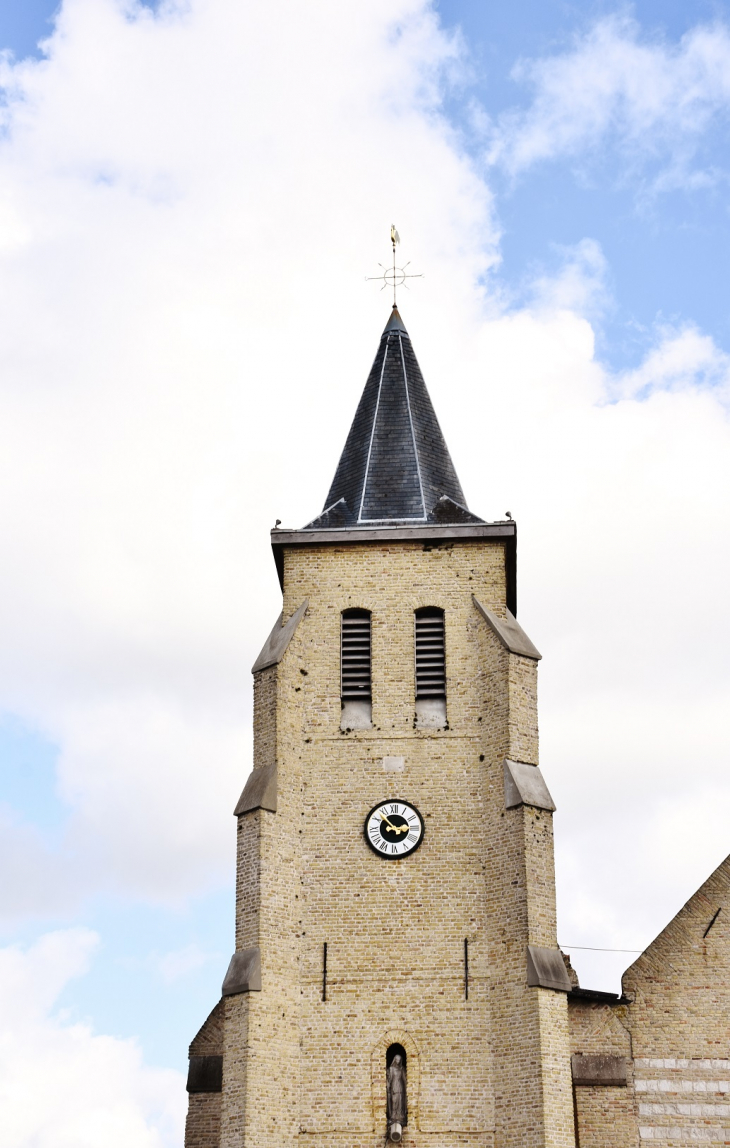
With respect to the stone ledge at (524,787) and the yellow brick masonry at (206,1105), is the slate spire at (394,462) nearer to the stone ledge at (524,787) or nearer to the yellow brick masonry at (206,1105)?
the stone ledge at (524,787)

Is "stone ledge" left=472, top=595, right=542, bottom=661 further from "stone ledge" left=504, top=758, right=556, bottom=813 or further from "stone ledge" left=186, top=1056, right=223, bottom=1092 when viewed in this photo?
"stone ledge" left=186, top=1056, right=223, bottom=1092

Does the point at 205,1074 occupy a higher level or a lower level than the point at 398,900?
lower

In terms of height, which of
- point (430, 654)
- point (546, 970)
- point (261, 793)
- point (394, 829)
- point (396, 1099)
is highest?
point (430, 654)

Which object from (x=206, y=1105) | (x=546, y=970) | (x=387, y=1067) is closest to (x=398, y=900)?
(x=387, y=1067)

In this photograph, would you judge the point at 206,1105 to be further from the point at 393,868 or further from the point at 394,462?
the point at 394,462

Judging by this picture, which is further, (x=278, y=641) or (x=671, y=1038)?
(x=278, y=641)

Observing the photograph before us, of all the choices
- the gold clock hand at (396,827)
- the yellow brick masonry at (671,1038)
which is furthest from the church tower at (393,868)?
the yellow brick masonry at (671,1038)

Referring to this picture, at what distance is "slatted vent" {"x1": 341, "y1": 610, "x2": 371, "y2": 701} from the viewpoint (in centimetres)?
2747

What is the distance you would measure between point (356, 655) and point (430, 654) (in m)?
1.38

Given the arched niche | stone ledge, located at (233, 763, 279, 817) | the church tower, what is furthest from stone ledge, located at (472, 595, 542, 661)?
the arched niche

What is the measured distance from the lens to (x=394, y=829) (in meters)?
26.1

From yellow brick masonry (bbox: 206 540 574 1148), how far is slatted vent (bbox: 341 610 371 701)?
184 mm

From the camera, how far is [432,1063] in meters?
24.2

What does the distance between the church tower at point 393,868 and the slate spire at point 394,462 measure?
107 mm
